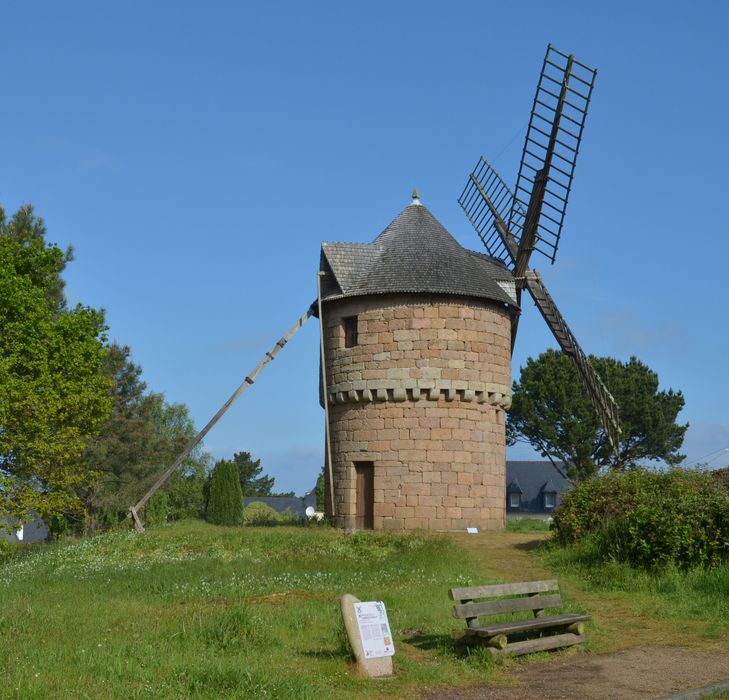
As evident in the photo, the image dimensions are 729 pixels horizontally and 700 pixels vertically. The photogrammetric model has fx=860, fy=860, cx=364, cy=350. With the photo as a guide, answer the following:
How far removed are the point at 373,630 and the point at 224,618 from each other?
1867 mm

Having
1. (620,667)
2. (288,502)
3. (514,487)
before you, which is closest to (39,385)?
(620,667)

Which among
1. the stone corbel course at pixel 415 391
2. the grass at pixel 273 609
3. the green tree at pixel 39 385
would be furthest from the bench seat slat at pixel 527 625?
the green tree at pixel 39 385

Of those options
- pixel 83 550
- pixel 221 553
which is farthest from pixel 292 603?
pixel 83 550

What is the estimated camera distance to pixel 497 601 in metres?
10.1

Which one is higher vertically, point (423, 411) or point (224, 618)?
point (423, 411)

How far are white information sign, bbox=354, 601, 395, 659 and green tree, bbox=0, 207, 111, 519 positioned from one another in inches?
617

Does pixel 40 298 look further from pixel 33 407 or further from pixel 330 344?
pixel 330 344

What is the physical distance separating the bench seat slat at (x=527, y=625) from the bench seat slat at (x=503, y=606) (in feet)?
0.54

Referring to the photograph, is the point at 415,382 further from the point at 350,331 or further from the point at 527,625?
the point at 527,625

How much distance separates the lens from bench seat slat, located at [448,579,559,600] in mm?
9531

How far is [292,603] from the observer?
12070 millimetres

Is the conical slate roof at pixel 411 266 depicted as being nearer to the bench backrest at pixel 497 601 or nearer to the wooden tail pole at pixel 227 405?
the wooden tail pole at pixel 227 405

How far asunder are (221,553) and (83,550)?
3.65m

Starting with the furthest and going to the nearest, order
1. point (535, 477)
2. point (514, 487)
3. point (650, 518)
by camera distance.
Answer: point (535, 477) → point (514, 487) → point (650, 518)
